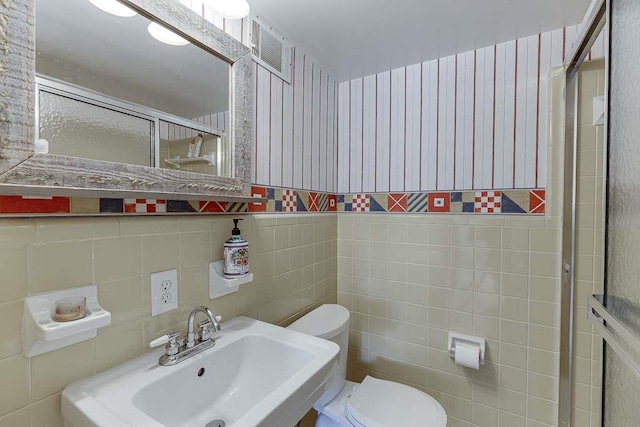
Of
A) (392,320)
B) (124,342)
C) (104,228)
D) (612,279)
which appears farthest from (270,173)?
(612,279)

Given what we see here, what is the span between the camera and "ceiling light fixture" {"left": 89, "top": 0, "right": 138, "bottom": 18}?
76 cm

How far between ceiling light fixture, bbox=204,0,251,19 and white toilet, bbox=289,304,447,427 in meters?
Result: 1.26

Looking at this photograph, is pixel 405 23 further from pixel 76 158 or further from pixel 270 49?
pixel 76 158

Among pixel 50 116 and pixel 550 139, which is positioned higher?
pixel 550 139

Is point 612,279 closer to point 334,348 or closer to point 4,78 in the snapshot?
point 334,348

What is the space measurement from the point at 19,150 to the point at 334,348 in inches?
36.5

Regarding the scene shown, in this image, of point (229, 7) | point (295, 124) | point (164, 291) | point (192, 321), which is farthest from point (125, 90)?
point (295, 124)


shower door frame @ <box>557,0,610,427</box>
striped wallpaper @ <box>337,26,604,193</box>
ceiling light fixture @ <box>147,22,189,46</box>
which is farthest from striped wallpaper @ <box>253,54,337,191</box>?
shower door frame @ <box>557,0,610,427</box>

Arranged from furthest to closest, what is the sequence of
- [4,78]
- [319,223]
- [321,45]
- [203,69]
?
[319,223], [321,45], [203,69], [4,78]

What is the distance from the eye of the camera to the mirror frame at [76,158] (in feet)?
1.97

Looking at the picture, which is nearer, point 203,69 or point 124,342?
point 124,342

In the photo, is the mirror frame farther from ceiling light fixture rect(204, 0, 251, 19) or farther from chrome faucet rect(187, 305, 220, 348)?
chrome faucet rect(187, 305, 220, 348)

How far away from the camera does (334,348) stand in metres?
0.92

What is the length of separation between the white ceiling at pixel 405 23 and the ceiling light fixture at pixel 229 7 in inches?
9.4
